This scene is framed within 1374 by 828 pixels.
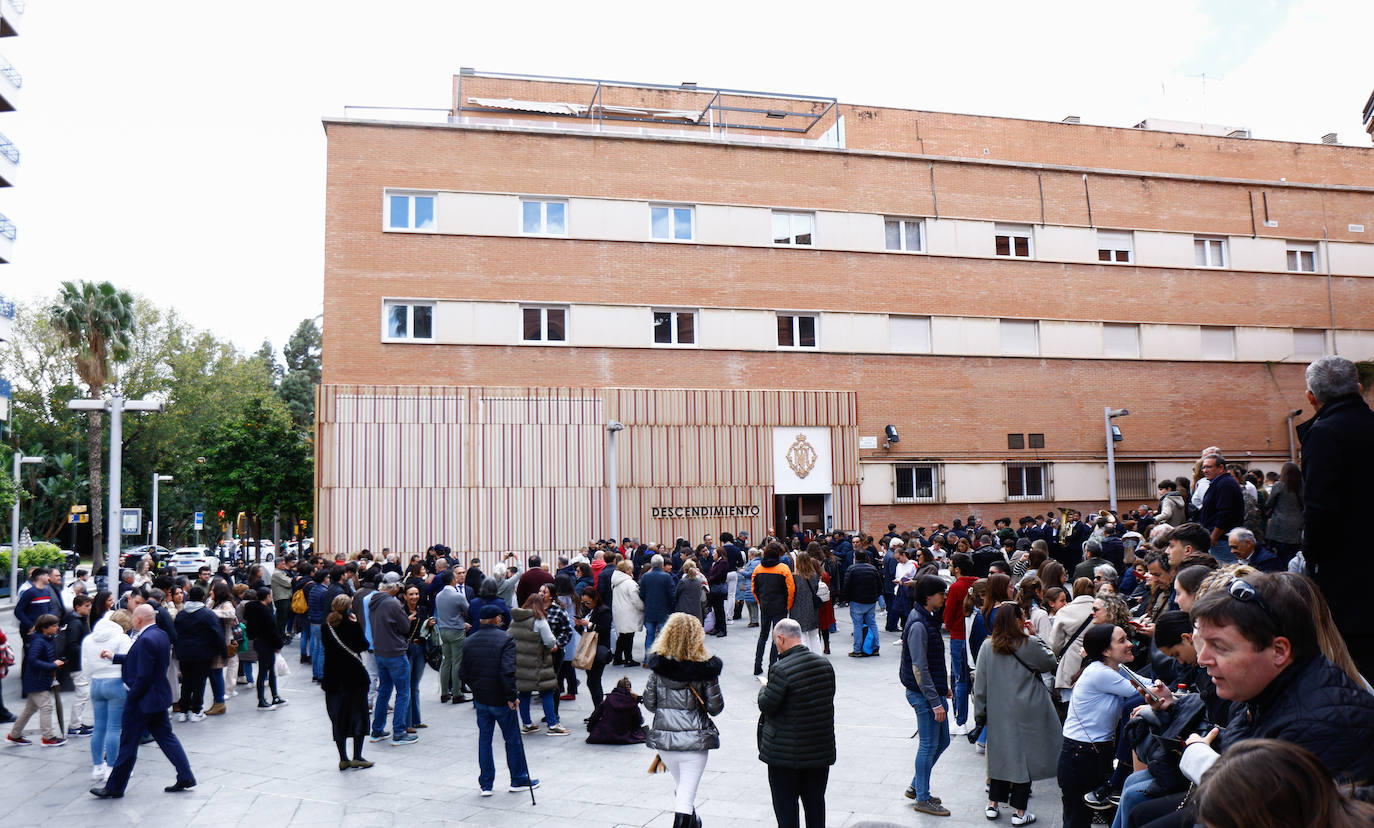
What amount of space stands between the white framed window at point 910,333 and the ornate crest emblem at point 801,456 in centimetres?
427

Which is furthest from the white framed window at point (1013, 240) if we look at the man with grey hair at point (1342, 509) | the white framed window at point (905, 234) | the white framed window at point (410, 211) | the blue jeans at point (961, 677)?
the man with grey hair at point (1342, 509)

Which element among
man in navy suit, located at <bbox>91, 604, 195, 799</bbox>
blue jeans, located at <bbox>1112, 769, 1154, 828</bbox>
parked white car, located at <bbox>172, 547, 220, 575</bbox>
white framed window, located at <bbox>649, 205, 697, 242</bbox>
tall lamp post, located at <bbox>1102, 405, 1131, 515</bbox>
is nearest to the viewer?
blue jeans, located at <bbox>1112, 769, 1154, 828</bbox>

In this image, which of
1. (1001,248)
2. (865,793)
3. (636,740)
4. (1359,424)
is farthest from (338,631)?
(1001,248)

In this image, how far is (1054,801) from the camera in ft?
28.2

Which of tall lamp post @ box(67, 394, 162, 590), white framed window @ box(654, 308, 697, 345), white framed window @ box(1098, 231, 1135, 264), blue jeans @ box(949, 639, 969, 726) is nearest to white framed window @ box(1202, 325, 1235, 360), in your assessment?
white framed window @ box(1098, 231, 1135, 264)

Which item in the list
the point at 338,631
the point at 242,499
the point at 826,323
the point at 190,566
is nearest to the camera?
the point at 338,631

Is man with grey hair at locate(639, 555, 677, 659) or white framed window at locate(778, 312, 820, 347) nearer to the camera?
man with grey hair at locate(639, 555, 677, 659)

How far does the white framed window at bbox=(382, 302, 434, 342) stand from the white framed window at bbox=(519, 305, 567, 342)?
2.61 metres

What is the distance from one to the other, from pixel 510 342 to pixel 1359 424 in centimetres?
2449

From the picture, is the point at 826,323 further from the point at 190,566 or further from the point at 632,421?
the point at 190,566

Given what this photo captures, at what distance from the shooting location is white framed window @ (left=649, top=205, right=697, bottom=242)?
2892 centimetres

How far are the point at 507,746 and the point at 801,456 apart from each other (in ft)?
66.0

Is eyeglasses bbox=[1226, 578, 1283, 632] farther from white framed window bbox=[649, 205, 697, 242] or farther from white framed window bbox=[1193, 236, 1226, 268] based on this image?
white framed window bbox=[1193, 236, 1226, 268]

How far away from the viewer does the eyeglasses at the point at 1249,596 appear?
3.16 metres
